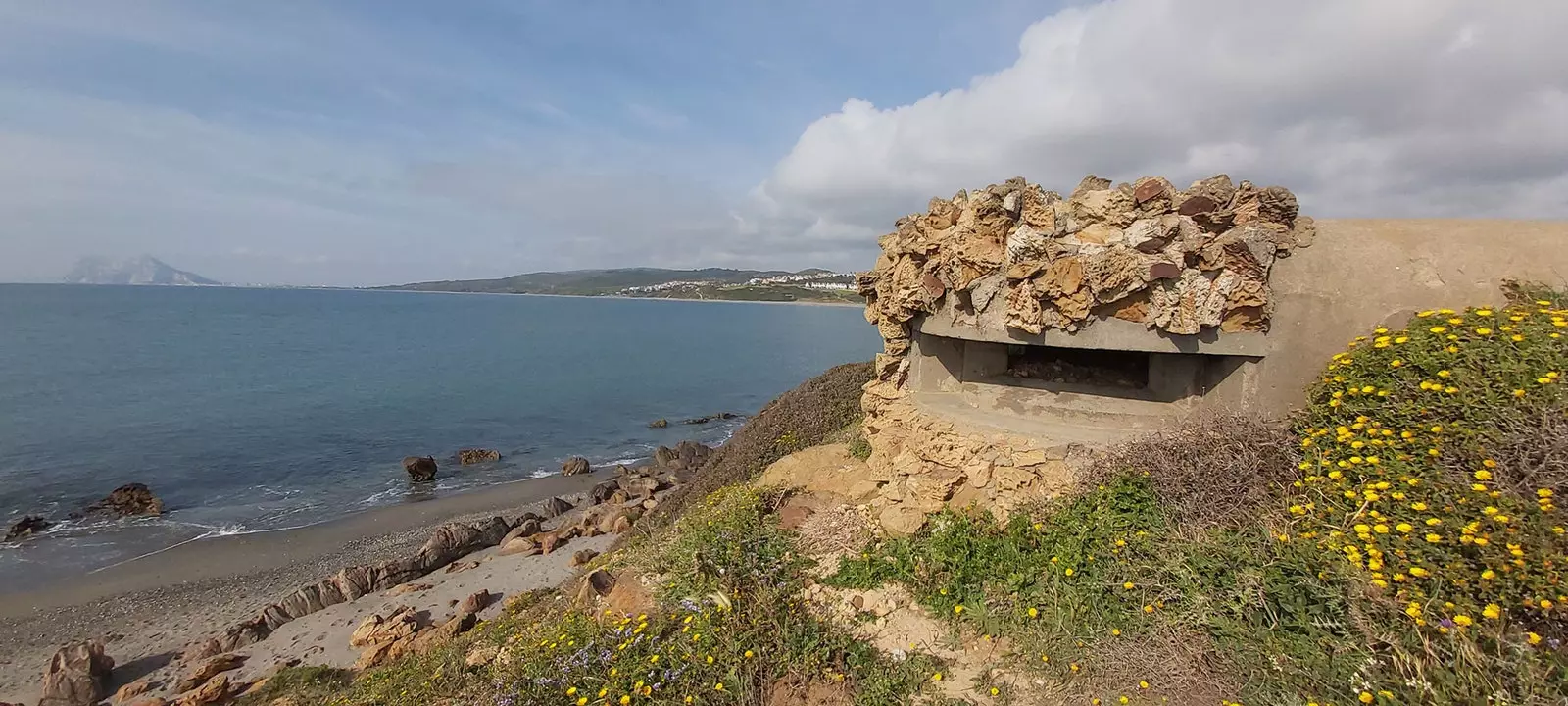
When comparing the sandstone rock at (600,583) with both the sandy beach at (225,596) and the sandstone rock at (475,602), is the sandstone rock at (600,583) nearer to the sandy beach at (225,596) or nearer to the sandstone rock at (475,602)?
the sandy beach at (225,596)

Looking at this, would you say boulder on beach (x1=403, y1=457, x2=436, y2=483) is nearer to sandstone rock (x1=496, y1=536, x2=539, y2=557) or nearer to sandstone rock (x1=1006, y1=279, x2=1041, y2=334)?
sandstone rock (x1=496, y1=536, x2=539, y2=557)

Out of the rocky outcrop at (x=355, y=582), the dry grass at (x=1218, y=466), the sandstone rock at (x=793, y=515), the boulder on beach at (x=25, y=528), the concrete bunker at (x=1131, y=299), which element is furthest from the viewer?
the boulder on beach at (x=25, y=528)

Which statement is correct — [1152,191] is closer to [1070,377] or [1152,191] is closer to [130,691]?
[1070,377]

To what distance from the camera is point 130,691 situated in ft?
33.0

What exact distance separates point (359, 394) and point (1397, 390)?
42.8m

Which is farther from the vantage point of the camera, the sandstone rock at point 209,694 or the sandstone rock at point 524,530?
the sandstone rock at point 524,530

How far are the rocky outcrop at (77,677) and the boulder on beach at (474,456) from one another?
14.6 meters

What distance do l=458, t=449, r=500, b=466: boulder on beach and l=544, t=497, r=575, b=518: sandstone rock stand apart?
741cm

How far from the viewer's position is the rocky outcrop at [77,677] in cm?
985

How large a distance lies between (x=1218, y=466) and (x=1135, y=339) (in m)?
1.21

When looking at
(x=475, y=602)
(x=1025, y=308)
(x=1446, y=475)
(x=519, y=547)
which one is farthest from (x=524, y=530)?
(x=1446, y=475)

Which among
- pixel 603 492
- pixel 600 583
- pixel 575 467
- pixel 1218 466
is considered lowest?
pixel 575 467

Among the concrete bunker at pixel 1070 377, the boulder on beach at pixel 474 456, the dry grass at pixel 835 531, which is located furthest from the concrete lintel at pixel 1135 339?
the boulder on beach at pixel 474 456

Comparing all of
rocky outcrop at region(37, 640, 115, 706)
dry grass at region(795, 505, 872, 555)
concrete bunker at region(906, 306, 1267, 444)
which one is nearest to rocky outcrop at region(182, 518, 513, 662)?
rocky outcrop at region(37, 640, 115, 706)
